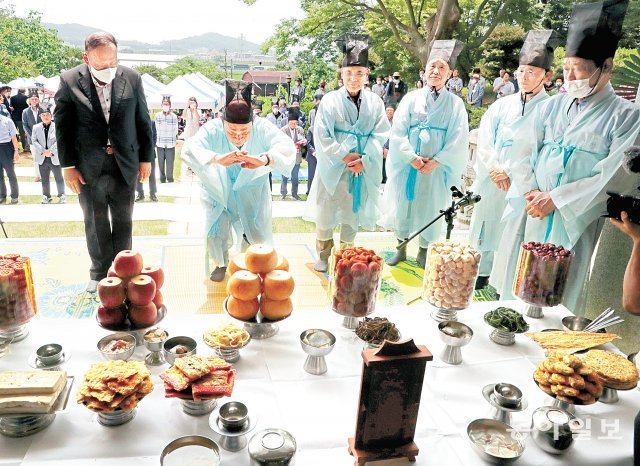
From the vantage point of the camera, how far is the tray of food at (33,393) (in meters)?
1.24

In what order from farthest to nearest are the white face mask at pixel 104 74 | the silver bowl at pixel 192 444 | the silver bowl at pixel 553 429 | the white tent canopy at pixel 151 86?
the white tent canopy at pixel 151 86
the white face mask at pixel 104 74
the silver bowl at pixel 553 429
the silver bowl at pixel 192 444

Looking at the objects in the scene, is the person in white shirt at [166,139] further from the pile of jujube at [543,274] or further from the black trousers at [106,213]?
the pile of jujube at [543,274]

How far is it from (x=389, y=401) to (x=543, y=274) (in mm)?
1095

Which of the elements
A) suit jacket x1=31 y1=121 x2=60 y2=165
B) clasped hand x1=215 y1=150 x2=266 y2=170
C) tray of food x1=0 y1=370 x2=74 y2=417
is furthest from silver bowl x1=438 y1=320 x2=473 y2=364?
suit jacket x1=31 y1=121 x2=60 y2=165

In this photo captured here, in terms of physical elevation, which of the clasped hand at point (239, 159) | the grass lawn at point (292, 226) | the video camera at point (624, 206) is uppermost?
the video camera at point (624, 206)

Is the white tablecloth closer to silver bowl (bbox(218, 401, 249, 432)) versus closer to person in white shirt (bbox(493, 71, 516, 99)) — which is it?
silver bowl (bbox(218, 401, 249, 432))

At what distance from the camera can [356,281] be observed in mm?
1797

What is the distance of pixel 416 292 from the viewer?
393 cm

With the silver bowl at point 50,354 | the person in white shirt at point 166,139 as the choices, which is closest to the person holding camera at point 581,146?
the silver bowl at point 50,354

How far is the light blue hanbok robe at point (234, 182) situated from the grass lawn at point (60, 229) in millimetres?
1859

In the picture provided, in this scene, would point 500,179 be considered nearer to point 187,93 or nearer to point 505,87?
point 505,87

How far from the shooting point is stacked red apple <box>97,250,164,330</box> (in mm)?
1653

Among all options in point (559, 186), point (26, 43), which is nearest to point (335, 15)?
point (26, 43)

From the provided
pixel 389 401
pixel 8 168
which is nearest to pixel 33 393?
pixel 389 401
